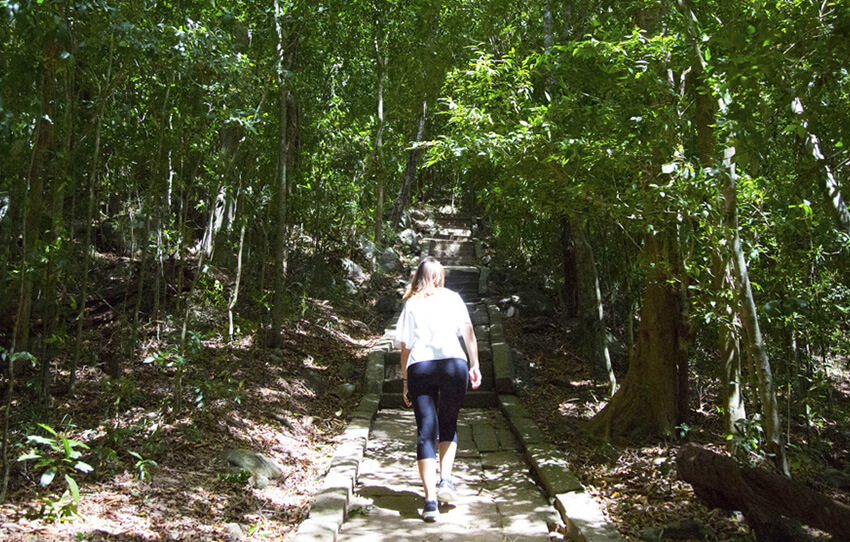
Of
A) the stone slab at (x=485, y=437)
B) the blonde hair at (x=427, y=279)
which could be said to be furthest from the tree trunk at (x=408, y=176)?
the blonde hair at (x=427, y=279)

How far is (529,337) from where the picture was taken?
1167 cm

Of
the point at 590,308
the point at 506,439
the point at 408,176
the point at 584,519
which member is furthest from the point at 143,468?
the point at 408,176

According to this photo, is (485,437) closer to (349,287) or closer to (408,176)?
(349,287)

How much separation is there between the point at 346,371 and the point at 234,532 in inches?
208

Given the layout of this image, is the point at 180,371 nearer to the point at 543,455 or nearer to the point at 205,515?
the point at 205,515

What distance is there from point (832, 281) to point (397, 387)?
5.37 m

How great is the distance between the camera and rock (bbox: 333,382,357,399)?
8.52 m

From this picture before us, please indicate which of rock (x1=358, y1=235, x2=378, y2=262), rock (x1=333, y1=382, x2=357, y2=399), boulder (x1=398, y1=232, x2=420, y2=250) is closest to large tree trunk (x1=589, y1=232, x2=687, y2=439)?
rock (x1=333, y1=382, x2=357, y2=399)

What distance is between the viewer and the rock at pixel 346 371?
9.22m

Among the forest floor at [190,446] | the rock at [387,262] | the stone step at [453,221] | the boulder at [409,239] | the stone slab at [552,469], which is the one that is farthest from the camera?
the stone step at [453,221]

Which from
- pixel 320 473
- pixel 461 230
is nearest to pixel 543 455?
pixel 320 473

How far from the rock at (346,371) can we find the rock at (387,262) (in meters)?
7.26

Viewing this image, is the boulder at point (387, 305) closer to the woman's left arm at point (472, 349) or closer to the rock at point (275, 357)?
the rock at point (275, 357)

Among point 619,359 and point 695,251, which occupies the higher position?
point 695,251
